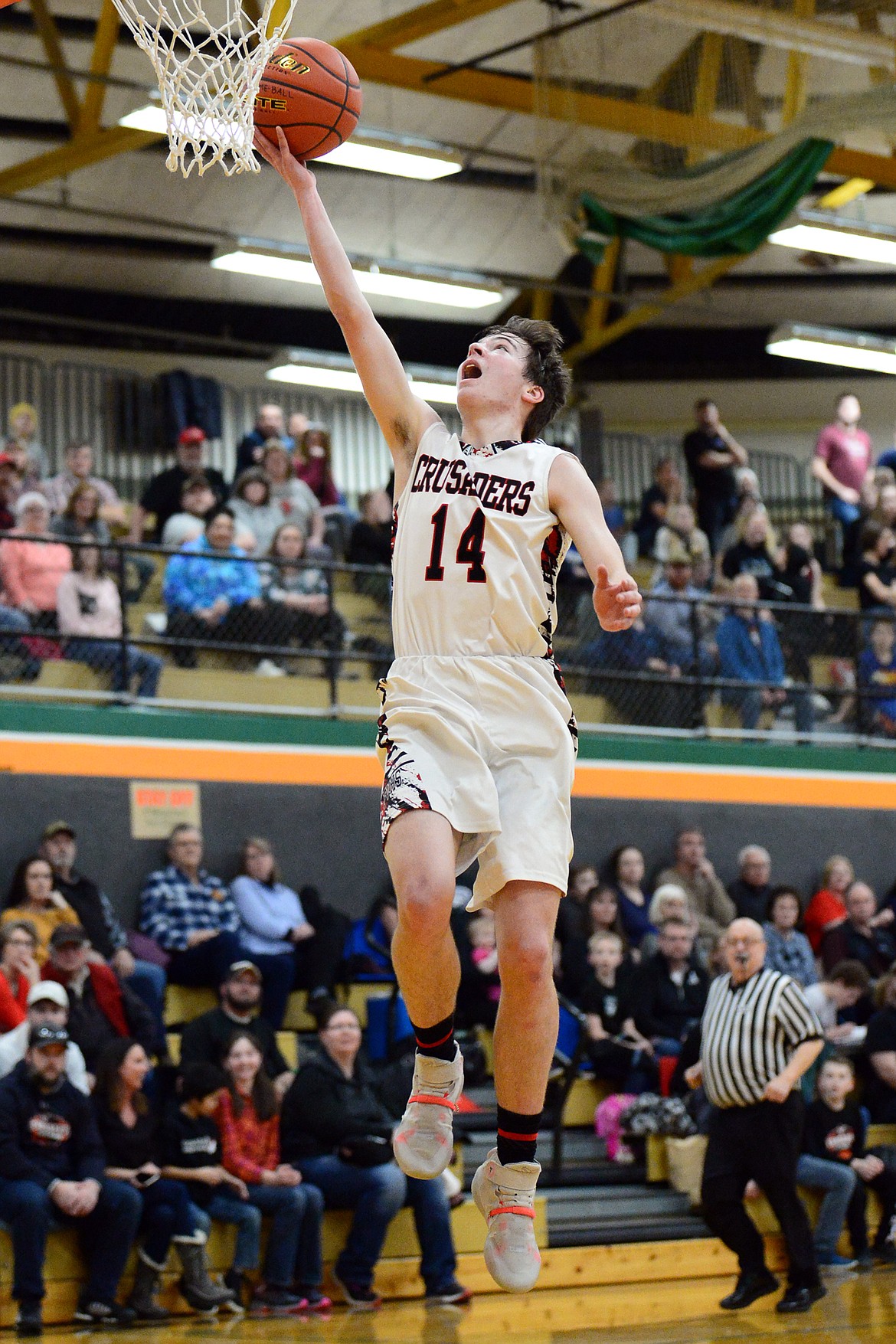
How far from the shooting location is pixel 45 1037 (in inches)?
347

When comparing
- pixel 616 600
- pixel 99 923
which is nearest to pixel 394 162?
pixel 99 923

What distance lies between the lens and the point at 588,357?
66.8 feet

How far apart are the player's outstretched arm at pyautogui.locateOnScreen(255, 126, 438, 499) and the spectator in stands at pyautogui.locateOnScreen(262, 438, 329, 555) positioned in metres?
8.74

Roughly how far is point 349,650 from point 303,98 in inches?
341

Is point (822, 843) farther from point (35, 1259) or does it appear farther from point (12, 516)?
point (35, 1259)

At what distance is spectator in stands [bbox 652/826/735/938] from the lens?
13.4 m

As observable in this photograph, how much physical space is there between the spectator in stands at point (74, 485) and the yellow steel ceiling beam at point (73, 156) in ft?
8.05

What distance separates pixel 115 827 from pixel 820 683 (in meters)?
6.35

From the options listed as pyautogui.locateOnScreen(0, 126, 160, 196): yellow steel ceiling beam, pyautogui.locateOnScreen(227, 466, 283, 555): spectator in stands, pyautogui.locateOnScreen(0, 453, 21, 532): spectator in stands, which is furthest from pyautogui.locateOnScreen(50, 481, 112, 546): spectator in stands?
pyautogui.locateOnScreen(0, 126, 160, 196): yellow steel ceiling beam

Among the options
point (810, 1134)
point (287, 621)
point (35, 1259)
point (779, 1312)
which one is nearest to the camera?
point (35, 1259)

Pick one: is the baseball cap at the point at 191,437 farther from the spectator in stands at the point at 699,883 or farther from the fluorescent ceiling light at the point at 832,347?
the fluorescent ceiling light at the point at 832,347

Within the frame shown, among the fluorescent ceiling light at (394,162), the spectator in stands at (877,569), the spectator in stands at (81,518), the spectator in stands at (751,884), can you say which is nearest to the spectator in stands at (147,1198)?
the spectator in stands at (81,518)

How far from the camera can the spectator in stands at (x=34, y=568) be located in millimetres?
11906

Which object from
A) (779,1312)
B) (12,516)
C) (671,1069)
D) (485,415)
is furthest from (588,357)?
(485,415)
